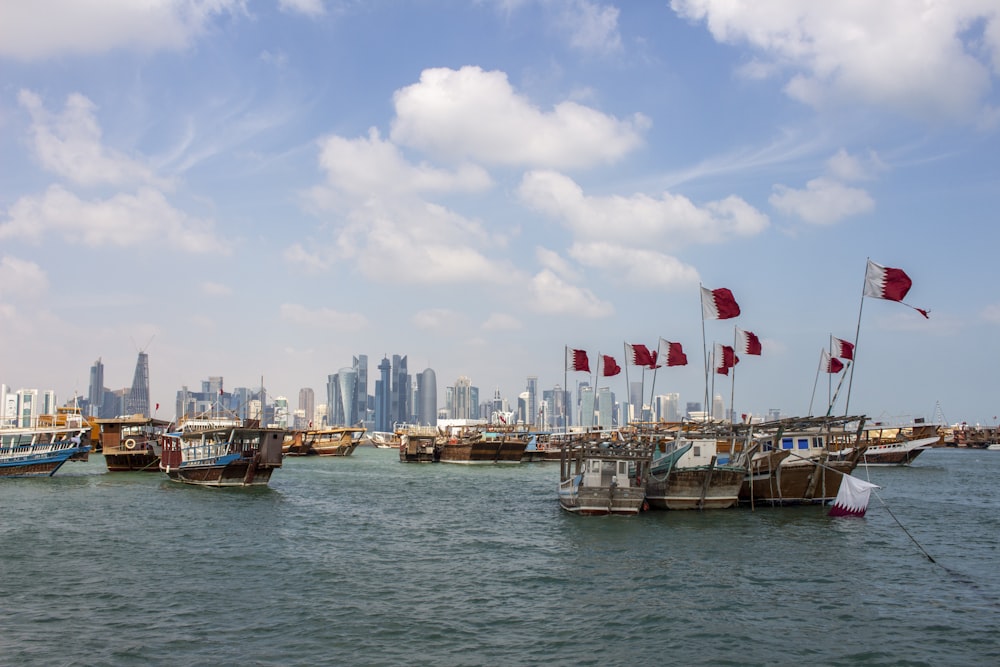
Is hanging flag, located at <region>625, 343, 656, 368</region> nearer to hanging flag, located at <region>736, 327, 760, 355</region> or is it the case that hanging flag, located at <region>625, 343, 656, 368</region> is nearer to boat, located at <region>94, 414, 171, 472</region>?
hanging flag, located at <region>736, 327, 760, 355</region>

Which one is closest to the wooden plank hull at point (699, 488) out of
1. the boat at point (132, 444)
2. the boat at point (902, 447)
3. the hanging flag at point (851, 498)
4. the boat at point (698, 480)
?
the boat at point (698, 480)

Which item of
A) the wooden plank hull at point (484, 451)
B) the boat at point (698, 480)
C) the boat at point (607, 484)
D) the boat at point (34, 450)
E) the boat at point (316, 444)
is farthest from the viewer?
the boat at point (316, 444)

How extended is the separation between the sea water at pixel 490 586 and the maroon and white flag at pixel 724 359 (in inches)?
453

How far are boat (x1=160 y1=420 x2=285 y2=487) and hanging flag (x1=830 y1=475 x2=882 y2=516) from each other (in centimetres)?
3501

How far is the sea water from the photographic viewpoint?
1911 centimetres

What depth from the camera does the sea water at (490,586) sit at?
19109mm

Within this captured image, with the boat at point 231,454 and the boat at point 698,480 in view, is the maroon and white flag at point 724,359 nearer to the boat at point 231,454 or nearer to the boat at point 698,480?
the boat at point 698,480

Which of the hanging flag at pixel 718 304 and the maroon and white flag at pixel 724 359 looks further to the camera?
the maroon and white flag at pixel 724 359

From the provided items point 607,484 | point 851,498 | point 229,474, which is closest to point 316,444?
point 229,474

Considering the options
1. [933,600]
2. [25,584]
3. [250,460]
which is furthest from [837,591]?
[250,460]

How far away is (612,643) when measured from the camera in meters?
19.7

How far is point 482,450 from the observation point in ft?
333

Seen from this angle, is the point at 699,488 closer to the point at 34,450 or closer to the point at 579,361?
the point at 579,361

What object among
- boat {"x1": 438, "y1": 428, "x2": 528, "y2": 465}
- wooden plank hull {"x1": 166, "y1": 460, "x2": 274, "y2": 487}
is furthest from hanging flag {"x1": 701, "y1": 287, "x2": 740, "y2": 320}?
boat {"x1": 438, "y1": 428, "x2": 528, "y2": 465}
